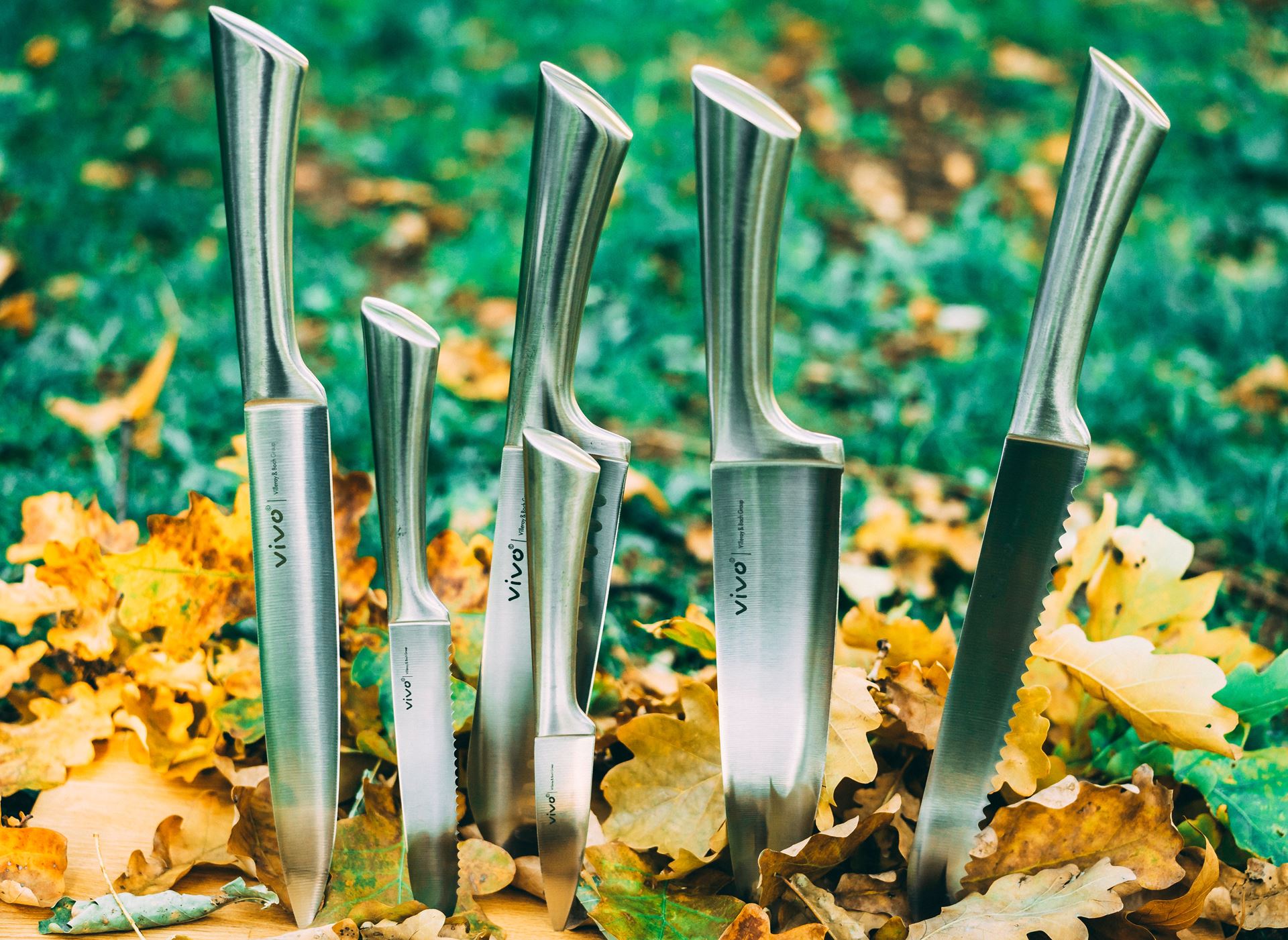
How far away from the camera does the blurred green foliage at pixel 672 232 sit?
6.82 ft

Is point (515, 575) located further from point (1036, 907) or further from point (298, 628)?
point (1036, 907)

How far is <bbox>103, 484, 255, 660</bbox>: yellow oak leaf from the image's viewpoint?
3.95 ft

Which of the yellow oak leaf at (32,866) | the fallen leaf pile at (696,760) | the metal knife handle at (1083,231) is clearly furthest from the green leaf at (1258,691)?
the yellow oak leaf at (32,866)

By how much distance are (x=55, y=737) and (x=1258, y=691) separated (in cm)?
130

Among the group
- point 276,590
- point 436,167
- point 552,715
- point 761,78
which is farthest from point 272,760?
point 761,78

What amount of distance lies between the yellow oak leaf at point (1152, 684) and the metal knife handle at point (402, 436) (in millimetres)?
586

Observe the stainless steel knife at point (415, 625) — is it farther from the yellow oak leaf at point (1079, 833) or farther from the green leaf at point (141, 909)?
the yellow oak leaf at point (1079, 833)

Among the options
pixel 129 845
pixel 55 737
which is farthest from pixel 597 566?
pixel 55 737

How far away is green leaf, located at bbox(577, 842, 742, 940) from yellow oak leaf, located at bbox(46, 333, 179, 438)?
1119 mm

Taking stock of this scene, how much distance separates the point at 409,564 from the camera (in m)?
0.99

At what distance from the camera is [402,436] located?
0.97m

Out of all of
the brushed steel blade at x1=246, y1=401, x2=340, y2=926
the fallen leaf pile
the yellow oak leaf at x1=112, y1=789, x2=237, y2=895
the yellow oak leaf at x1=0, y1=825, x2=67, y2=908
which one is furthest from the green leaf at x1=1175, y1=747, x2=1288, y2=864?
the yellow oak leaf at x1=0, y1=825, x2=67, y2=908

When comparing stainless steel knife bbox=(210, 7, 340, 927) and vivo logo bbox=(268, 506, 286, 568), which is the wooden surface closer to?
stainless steel knife bbox=(210, 7, 340, 927)

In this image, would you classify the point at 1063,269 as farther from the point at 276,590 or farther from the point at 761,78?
the point at 761,78
